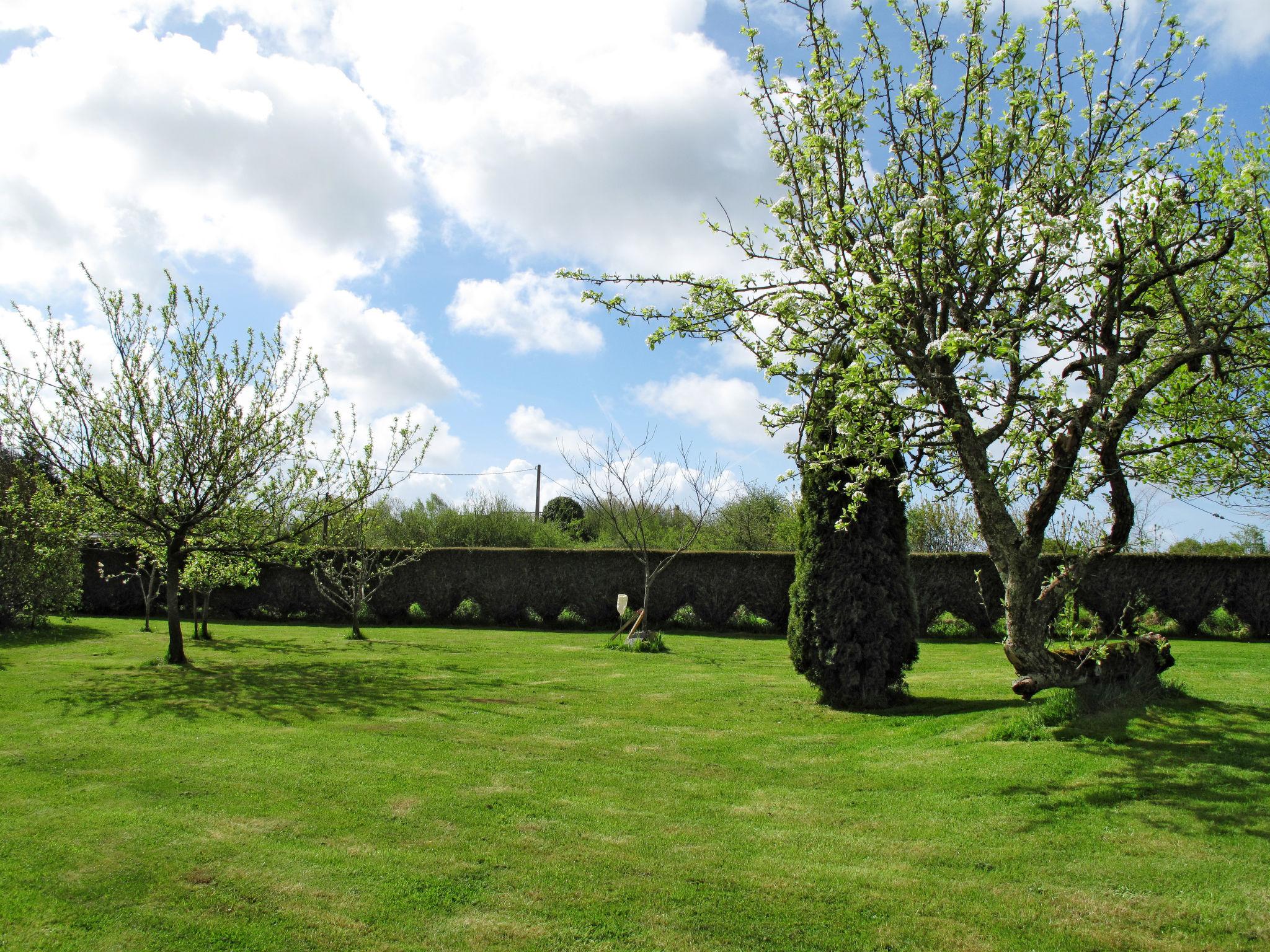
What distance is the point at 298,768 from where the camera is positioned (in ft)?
19.5

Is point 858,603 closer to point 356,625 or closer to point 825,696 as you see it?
point 825,696

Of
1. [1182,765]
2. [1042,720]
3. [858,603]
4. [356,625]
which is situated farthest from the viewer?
[356,625]

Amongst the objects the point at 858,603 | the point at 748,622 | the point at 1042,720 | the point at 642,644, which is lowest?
the point at 642,644

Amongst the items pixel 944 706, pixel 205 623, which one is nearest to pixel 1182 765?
pixel 944 706

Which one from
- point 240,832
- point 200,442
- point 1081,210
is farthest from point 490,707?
point 1081,210

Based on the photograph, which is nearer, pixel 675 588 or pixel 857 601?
pixel 857 601

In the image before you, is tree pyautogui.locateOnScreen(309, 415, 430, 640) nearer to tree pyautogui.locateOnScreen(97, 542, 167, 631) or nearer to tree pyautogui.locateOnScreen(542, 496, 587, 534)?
tree pyautogui.locateOnScreen(97, 542, 167, 631)

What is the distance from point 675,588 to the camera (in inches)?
753

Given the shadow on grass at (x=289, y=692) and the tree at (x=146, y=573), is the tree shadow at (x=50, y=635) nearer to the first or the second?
the tree at (x=146, y=573)

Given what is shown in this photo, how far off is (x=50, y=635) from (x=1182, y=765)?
17513mm

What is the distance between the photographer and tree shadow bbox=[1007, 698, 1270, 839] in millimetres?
4672

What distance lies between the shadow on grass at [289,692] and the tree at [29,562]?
3230 millimetres

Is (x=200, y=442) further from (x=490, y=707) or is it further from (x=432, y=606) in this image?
(x=432, y=606)

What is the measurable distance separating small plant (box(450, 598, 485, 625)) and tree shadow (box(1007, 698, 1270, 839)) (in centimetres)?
1587
